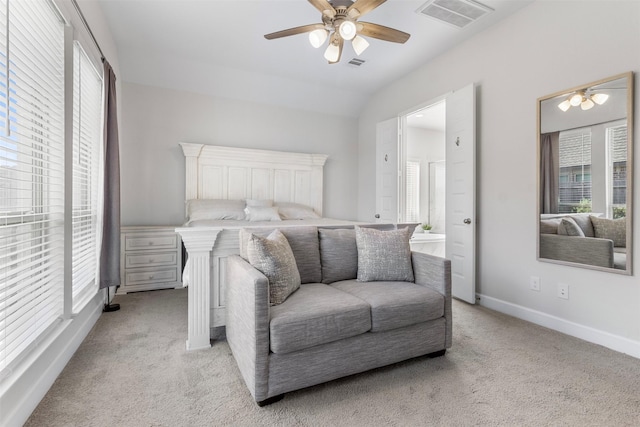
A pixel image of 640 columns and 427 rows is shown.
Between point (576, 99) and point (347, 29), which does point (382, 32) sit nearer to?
point (347, 29)

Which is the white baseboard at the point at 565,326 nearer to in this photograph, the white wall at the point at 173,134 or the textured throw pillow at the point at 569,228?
the textured throw pillow at the point at 569,228

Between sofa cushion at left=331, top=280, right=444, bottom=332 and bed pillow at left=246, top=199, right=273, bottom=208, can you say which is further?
bed pillow at left=246, top=199, right=273, bottom=208

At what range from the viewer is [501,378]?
6.07 ft

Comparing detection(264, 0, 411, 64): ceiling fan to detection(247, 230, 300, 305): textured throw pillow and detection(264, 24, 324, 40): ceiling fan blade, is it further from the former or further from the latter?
detection(247, 230, 300, 305): textured throw pillow

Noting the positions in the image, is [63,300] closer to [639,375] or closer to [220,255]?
[220,255]

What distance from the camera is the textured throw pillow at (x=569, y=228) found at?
247 cm

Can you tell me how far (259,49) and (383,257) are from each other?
2.83 metres

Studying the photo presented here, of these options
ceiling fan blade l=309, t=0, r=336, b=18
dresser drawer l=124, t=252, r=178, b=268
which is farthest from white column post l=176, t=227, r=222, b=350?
dresser drawer l=124, t=252, r=178, b=268

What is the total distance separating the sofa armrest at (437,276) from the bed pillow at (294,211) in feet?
8.12

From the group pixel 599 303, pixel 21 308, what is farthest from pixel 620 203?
pixel 21 308

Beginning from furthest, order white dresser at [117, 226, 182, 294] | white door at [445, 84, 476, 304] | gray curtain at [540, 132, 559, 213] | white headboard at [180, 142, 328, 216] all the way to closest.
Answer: white headboard at [180, 142, 328, 216]
white dresser at [117, 226, 182, 294]
white door at [445, 84, 476, 304]
gray curtain at [540, 132, 559, 213]

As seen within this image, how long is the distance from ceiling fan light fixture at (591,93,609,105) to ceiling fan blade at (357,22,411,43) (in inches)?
58.5

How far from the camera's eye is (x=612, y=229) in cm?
227

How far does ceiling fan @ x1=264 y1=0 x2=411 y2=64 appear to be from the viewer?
2.16 metres
